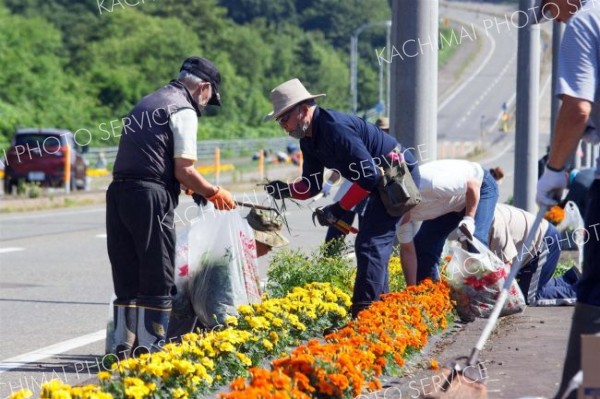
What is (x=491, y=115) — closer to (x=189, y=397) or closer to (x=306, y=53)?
(x=306, y=53)

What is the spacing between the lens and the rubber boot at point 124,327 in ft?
26.5

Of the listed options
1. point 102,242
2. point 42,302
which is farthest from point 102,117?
point 42,302

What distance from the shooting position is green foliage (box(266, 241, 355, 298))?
31.9ft

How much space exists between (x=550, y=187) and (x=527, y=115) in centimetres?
1158

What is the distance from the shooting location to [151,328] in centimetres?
802

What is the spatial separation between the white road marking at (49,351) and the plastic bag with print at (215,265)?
1141 millimetres

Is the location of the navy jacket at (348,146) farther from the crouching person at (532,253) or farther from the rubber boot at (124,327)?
the crouching person at (532,253)

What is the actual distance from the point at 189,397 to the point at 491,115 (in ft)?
328

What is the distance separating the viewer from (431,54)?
1116 cm

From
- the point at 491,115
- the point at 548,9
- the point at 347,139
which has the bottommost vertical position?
the point at 491,115

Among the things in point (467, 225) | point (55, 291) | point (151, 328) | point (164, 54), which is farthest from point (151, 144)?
point (164, 54)

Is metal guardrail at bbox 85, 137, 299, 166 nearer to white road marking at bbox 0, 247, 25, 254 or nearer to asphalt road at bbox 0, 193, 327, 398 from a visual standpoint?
asphalt road at bbox 0, 193, 327, 398

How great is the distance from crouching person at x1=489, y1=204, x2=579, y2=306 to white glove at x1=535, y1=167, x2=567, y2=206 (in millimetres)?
5398

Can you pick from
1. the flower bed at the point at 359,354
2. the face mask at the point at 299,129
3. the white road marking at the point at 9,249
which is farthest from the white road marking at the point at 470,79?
the face mask at the point at 299,129
